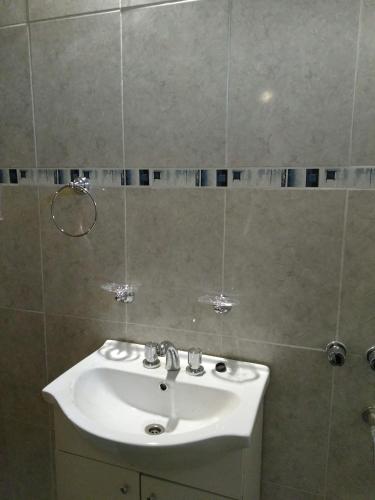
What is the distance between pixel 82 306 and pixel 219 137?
0.79m

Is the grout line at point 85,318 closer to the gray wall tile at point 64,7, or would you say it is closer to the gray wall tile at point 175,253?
the gray wall tile at point 175,253

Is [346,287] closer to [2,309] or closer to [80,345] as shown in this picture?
[80,345]

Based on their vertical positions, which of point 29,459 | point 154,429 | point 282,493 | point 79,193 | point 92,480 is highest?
point 79,193

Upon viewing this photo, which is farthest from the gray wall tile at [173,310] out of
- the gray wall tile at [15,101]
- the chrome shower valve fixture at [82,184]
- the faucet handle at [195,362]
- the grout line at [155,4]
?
the grout line at [155,4]

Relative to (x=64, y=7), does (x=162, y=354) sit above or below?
below

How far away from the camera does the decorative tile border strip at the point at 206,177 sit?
97cm

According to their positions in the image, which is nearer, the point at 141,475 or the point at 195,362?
the point at 141,475

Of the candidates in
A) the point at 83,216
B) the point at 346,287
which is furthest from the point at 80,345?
the point at 346,287

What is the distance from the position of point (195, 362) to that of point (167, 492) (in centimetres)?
34

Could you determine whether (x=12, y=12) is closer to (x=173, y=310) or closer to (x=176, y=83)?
(x=176, y=83)

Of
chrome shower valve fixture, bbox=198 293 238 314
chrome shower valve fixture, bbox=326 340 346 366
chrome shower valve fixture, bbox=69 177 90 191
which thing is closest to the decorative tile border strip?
chrome shower valve fixture, bbox=69 177 90 191

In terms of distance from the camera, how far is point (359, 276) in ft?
3.26

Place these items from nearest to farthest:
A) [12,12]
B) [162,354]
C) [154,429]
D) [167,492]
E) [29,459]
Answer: [167,492] < [154,429] < [162,354] < [12,12] < [29,459]

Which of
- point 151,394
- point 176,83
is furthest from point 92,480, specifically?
point 176,83
